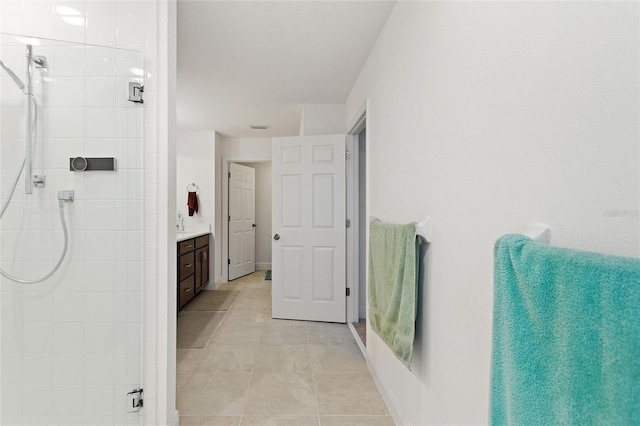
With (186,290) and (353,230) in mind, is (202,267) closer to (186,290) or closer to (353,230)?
(186,290)

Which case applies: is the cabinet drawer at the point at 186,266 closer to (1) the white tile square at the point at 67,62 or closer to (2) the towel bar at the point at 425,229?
(1) the white tile square at the point at 67,62

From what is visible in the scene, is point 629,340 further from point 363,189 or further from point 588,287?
point 363,189

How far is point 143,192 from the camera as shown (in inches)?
60.9

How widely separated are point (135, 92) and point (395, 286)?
1605mm

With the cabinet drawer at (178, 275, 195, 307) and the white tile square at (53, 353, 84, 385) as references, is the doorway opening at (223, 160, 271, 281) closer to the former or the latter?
the cabinet drawer at (178, 275, 195, 307)

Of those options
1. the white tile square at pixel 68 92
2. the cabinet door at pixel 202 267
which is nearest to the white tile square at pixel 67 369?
the white tile square at pixel 68 92

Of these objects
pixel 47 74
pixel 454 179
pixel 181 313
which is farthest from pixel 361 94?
pixel 181 313

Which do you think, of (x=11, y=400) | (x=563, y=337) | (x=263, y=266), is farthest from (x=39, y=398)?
A: (x=263, y=266)

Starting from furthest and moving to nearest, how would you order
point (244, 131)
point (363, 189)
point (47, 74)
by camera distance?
point (244, 131) < point (363, 189) < point (47, 74)

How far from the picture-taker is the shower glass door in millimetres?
1428

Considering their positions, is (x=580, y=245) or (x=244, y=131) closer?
(x=580, y=245)

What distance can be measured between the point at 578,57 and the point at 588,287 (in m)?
0.49

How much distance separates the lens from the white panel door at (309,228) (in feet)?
10.9

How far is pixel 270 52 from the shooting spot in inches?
92.2
